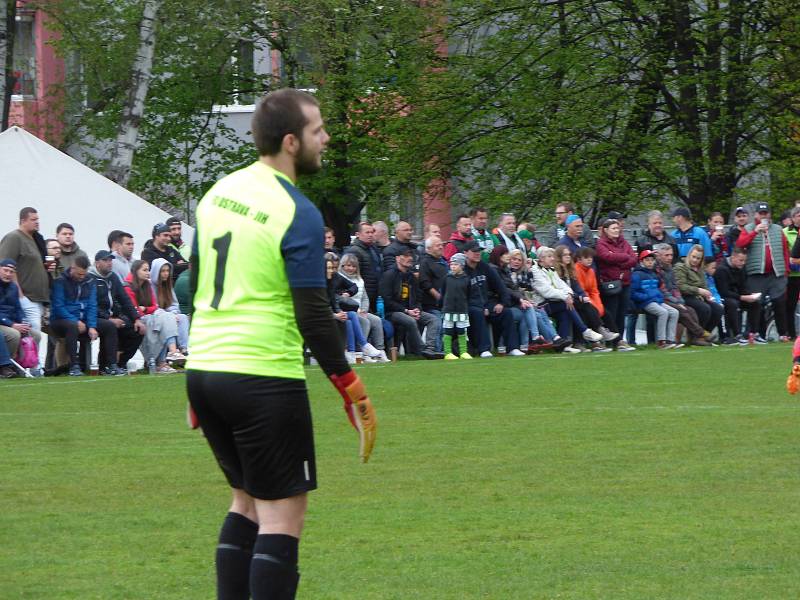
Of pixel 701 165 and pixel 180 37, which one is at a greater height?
pixel 180 37

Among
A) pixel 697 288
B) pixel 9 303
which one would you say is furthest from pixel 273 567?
pixel 697 288

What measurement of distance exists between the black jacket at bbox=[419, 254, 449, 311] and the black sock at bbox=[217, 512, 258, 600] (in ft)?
53.0

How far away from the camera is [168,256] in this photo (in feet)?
65.8

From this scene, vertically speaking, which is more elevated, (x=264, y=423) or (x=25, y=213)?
(x=25, y=213)

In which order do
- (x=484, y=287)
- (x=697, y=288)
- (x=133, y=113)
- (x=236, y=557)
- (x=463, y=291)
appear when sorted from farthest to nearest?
(x=133, y=113) → (x=697, y=288) → (x=484, y=287) → (x=463, y=291) → (x=236, y=557)

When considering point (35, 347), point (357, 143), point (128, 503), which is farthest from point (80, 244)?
point (357, 143)

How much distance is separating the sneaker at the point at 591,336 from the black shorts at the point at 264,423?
56.2 feet

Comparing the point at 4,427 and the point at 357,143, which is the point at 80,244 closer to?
the point at 4,427

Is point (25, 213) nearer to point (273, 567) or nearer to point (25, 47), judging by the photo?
point (273, 567)

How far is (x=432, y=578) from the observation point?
22.0 ft

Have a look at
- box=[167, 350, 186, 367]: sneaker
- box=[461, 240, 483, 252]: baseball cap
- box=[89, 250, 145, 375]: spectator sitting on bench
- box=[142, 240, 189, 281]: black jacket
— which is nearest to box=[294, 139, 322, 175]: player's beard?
box=[89, 250, 145, 375]: spectator sitting on bench

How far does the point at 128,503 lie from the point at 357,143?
29294mm

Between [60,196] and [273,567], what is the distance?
663 inches

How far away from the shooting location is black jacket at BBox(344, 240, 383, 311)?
69.4 ft
